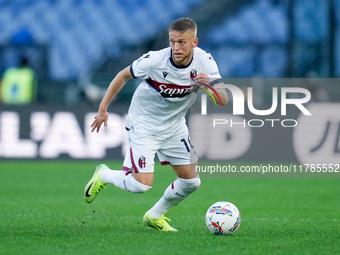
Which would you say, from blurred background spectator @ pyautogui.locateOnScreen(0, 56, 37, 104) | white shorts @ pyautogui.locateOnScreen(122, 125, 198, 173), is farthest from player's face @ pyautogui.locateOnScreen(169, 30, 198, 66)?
blurred background spectator @ pyautogui.locateOnScreen(0, 56, 37, 104)

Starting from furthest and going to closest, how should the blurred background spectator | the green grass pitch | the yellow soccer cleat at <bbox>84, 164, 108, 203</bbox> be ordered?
the blurred background spectator, the yellow soccer cleat at <bbox>84, 164, 108, 203</bbox>, the green grass pitch

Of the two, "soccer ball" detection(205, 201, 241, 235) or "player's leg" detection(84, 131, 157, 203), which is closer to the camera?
"soccer ball" detection(205, 201, 241, 235)

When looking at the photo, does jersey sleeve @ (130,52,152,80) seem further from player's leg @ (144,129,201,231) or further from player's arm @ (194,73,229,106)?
player's leg @ (144,129,201,231)

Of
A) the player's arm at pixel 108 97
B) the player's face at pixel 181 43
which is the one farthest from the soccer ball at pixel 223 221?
the player's face at pixel 181 43

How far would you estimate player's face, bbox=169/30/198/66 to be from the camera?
552cm

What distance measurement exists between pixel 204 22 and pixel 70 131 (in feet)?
21.4

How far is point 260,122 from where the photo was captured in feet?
42.0

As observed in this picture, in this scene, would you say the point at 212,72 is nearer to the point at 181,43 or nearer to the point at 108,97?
the point at 181,43

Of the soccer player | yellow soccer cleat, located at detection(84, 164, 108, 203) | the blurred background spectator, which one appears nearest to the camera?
the soccer player

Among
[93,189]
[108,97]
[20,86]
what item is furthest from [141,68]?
[20,86]

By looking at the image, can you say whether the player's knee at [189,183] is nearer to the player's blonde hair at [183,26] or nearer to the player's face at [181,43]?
the player's face at [181,43]

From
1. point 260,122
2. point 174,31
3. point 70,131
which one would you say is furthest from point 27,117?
point 174,31

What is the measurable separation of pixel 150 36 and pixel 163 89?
40.1ft

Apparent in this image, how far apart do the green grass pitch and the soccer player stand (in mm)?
398
